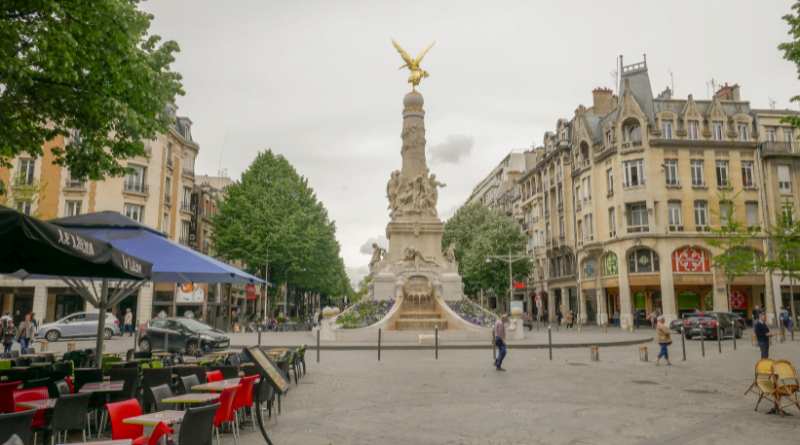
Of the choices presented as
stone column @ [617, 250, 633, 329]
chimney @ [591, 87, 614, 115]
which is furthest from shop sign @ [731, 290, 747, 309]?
chimney @ [591, 87, 614, 115]

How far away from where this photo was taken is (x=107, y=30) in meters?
10.8

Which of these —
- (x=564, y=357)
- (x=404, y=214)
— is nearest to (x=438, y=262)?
(x=404, y=214)

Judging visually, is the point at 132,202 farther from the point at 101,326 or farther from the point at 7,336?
the point at 101,326

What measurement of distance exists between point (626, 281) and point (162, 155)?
37820 mm

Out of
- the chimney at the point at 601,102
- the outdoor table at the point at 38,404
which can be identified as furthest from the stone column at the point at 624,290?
the outdoor table at the point at 38,404

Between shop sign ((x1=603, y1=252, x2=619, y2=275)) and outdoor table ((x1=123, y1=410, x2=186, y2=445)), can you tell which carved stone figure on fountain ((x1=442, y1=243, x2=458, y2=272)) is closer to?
shop sign ((x1=603, y1=252, x2=619, y2=275))

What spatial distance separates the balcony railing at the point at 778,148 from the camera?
140 feet

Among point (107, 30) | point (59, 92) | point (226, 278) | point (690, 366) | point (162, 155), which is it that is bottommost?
point (690, 366)

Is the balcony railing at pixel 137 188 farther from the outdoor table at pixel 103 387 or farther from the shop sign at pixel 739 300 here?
the shop sign at pixel 739 300

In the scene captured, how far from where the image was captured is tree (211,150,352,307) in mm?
41250

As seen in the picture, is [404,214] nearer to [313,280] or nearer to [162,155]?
[313,280]

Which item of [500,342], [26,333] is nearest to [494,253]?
[500,342]

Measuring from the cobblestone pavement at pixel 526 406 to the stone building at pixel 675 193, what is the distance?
27.3 meters

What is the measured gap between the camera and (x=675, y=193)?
42.3m
